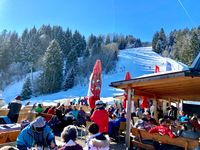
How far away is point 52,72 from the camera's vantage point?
68625 millimetres

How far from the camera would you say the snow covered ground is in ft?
208

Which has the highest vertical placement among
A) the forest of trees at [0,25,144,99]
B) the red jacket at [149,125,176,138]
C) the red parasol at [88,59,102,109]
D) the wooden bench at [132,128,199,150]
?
the forest of trees at [0,25,144,99]

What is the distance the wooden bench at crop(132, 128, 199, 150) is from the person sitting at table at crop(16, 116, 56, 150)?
442cm

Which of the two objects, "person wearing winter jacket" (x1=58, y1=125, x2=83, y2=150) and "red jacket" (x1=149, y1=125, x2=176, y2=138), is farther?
"red jacket" (x1=149, y1=125, x2=176, y2=138)

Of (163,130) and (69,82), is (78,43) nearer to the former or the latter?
(69,82)

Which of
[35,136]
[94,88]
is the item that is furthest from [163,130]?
[35,136]

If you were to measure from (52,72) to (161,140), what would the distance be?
6117 cm

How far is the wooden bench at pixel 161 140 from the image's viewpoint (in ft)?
27.1

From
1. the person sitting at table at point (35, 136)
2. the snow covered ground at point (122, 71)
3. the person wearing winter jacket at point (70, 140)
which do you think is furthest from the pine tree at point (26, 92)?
the person wearing winter jacket at point (70, 140)

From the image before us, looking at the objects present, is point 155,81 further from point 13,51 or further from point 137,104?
point 13,51

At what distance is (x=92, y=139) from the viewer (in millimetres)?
4867

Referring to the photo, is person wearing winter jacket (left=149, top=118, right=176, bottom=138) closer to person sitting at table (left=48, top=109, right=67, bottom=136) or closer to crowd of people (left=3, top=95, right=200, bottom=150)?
crowd of people (left=3, top=95, right=200, bottom=150)

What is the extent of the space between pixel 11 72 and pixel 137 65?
1609 inches

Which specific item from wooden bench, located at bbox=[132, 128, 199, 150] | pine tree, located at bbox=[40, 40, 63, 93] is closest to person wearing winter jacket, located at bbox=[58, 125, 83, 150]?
wooden bench, located at bbox=[132, 128, 199, 150]
